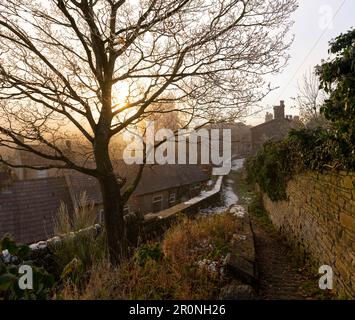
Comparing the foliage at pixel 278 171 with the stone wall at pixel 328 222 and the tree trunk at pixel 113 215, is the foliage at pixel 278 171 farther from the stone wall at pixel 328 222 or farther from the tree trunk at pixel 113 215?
the tree trunk at pixel 113 215

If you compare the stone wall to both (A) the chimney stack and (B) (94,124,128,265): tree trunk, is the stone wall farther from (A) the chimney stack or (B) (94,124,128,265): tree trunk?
(A) the chimney stack

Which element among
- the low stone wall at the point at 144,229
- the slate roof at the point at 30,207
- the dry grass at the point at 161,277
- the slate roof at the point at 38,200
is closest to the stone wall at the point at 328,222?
the dry grass at the point at 161,277

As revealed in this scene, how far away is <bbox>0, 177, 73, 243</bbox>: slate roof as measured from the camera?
14195mm

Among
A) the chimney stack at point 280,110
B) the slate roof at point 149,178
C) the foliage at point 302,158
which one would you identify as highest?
the chimney stack at point 280,110

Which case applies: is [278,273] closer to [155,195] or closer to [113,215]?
[113,215]

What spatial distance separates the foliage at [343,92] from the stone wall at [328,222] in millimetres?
445

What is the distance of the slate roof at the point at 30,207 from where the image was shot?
14.2m

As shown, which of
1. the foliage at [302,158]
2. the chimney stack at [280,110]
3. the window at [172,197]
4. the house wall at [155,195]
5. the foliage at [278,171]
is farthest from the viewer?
the chimney stack at [280,110]

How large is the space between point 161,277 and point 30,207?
13.1m

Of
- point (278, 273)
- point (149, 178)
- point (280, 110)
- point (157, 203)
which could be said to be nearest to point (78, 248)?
point (278, 273)

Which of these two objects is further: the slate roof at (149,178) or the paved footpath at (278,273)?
the slate roof at (149,178)

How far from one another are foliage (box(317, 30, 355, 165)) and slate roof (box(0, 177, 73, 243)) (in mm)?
12739

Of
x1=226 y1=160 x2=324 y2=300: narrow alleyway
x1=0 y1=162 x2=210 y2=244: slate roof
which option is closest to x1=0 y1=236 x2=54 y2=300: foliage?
x1=226 y1=160 x2=324 y2=300: narrow alleyway

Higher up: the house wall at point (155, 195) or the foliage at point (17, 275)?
the foliage at point (17, 275)
